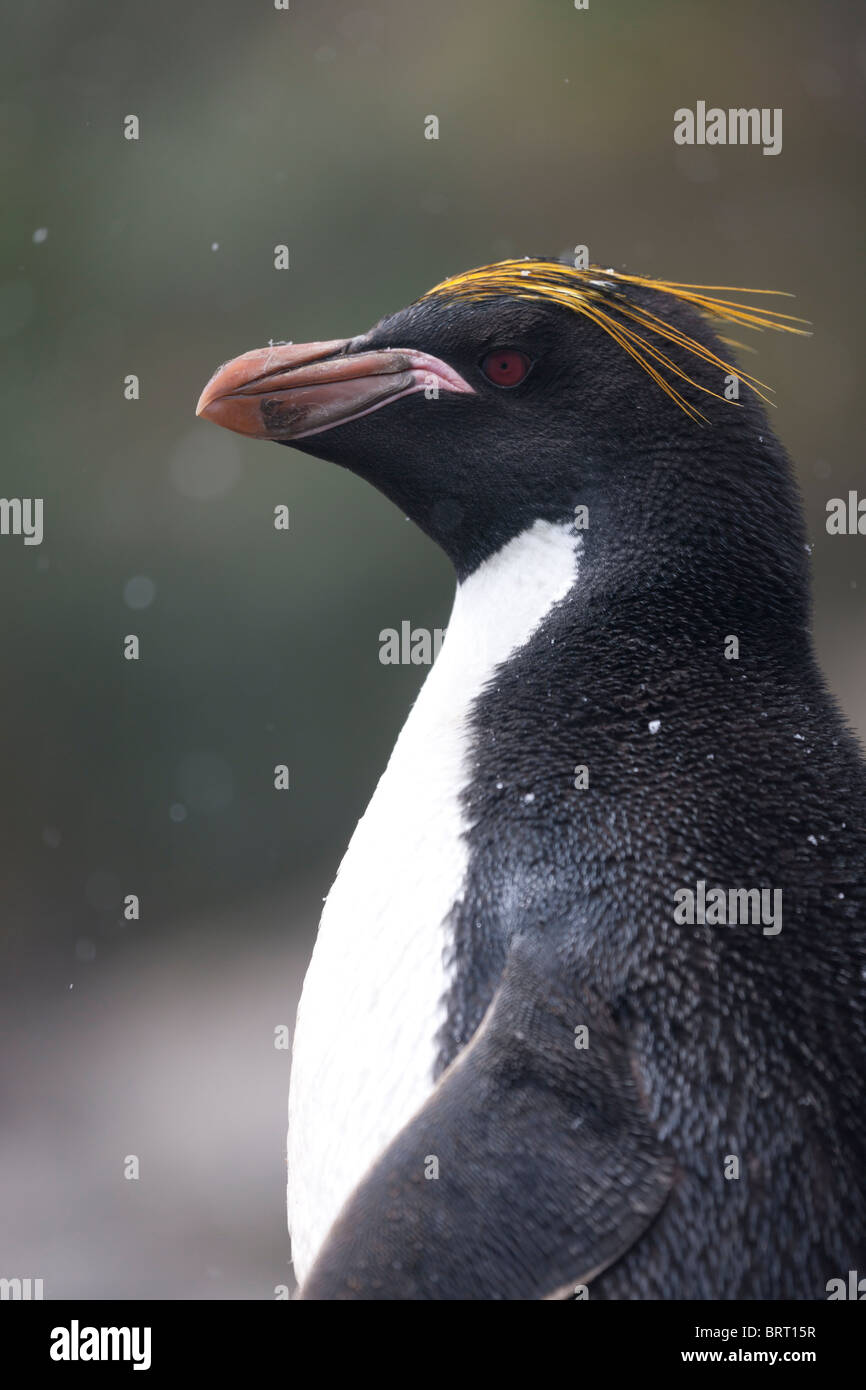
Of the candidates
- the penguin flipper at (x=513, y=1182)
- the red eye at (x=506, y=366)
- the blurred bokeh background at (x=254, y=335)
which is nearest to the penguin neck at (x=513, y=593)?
the red eye at (x=506, y=366)

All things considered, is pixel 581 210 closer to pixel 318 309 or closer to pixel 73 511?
pixel 318 309

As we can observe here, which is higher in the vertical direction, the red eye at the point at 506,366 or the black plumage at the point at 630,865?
the red eye at the point at 506,366

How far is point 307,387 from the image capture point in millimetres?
1351

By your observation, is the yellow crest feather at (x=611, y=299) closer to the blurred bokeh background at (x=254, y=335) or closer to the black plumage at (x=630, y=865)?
the black plumage at (x=630, y=865)

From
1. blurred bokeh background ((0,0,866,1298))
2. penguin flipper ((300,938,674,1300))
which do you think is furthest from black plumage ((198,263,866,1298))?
blurred bokeh background ((0,0,866,1298))

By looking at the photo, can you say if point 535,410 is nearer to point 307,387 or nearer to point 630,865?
point 307,387

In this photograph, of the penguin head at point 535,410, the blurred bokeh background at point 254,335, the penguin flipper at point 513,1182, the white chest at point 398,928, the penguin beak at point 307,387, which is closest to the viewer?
the penguin flipper at point 513,1182

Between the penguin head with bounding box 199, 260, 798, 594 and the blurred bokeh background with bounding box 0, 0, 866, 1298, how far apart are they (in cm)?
267

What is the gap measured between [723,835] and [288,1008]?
2.73 m

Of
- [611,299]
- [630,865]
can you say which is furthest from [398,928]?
[611,299]

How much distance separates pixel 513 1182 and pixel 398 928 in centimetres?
28

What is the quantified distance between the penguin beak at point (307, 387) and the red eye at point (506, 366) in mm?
38

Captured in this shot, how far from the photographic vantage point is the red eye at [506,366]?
4.25 ft

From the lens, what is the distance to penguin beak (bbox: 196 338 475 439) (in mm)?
1336
